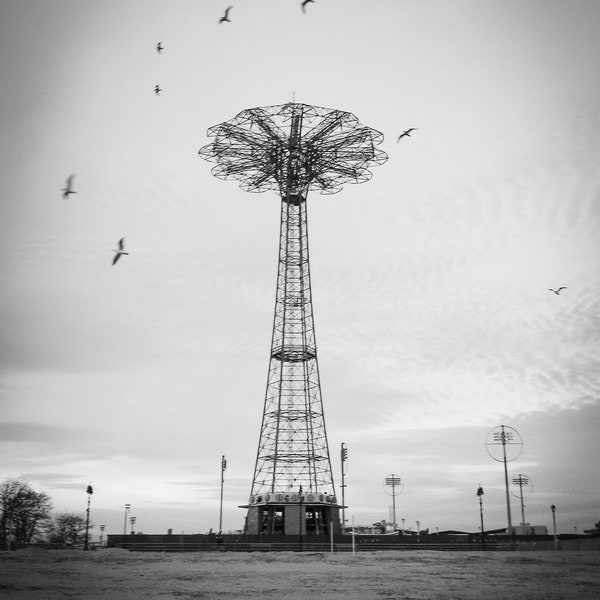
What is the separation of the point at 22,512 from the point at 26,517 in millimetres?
725

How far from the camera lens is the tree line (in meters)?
75.9

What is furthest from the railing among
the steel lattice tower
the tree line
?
the tree line

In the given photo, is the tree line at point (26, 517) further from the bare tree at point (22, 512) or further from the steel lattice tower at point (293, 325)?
the steel lattice tower at point (293, 325)

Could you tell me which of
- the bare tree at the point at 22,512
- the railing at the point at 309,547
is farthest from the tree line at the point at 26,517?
the railing at the point at 309,547

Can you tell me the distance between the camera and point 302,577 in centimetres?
2675

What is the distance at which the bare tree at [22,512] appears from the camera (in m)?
75.7

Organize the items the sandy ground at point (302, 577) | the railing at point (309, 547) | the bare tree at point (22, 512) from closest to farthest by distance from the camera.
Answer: the sandy ground at point (302, 577) < the railing at point (309, 547) < the bare tree at point (22, 512)

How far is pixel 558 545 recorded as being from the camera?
49906 mm

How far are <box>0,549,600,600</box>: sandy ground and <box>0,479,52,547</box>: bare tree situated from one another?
39.7 m

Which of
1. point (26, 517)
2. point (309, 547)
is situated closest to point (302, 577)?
point (309, 547)

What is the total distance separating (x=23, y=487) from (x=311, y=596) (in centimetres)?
7208

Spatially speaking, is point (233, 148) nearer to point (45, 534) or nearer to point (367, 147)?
point (367, 147)

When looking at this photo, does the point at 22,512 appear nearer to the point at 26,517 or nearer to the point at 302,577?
the point at 26,517

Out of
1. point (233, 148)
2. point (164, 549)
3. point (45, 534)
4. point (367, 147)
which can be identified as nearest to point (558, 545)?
point (164, 549)
